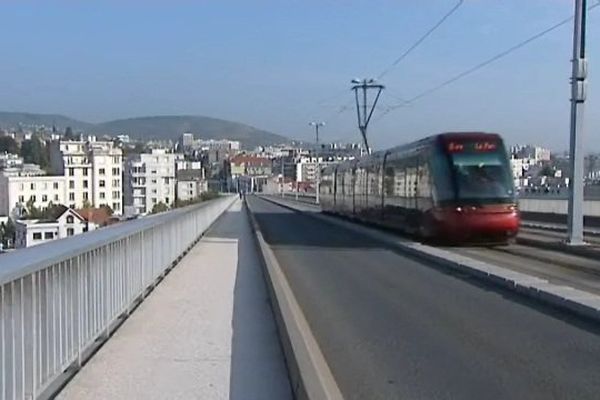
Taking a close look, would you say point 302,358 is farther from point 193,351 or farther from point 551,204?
point 551,204

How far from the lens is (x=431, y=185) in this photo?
2891 cm

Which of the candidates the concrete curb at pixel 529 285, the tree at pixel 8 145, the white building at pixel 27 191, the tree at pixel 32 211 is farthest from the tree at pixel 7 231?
the tree at pixel 8 145

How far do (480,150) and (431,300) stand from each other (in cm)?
1455

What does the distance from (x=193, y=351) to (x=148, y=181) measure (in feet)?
113

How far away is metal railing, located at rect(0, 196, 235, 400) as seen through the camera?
621 cm

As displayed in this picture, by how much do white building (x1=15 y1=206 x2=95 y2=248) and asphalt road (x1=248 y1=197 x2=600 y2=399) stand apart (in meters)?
4.02

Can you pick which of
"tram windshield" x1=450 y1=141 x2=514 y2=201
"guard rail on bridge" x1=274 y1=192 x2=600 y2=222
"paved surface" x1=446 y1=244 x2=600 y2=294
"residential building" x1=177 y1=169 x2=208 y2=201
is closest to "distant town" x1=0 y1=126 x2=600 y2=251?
"residential building" x1=177 y1=169 x2=208 y2=201

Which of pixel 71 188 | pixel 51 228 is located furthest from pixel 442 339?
pixel 71 188

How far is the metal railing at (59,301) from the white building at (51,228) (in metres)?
1.08

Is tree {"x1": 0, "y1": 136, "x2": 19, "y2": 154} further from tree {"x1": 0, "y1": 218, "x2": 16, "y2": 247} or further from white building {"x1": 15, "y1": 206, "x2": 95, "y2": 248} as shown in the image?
tree {"x1": 0, "y1": 218, "x2": 16, "y2": 247}

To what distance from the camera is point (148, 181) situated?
144 feet

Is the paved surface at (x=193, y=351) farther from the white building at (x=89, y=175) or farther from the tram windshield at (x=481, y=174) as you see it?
the tram windshield at (x=481, y=174)

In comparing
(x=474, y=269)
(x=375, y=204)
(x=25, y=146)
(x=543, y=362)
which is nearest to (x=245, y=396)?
(x=543, y=362)

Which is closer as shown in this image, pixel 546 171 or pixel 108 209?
pixel 108 209
